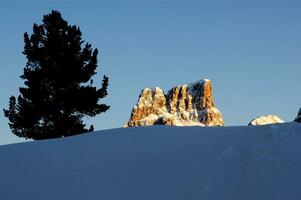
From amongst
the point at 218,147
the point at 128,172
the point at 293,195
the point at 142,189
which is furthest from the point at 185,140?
the point at 293,195

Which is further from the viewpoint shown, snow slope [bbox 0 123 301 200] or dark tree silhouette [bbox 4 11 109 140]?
dark tree silhouette [bbox 4 11 109 140]

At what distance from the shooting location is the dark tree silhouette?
99.0ft

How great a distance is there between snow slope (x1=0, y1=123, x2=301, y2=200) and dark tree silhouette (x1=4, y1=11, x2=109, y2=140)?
17.2 meters

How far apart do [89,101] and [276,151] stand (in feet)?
71.4

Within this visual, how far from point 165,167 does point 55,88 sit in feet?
71.1

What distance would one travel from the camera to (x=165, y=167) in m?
10.4

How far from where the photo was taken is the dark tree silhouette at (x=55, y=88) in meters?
30.2

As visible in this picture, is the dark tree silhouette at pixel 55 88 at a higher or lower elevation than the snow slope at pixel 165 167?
higher

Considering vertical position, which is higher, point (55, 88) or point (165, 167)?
point (55, 88)

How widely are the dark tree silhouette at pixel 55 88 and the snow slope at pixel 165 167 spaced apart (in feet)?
56.4

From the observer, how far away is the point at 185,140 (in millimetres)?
12203

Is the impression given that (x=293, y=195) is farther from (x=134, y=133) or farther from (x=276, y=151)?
(x=134, y=133)

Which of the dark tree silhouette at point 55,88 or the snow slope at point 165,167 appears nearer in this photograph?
the snow slope at point 165,167

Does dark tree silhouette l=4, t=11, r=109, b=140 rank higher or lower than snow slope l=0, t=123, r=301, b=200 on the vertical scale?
higher
